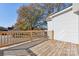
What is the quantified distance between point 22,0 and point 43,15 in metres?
0.71

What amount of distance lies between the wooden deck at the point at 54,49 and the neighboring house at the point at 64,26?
0.12 m

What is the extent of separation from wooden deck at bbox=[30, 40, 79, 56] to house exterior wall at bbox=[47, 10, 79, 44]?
13cm

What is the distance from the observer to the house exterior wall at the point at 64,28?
4.21 meters

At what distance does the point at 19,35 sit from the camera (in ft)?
12.7

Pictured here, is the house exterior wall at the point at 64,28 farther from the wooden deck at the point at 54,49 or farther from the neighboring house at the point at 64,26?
the wooden deck at the point at 54,49

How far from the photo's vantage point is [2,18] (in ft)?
12.1

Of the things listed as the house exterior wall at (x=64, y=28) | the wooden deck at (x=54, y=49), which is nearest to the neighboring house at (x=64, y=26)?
the house exterior wall at (x=64, y=28)

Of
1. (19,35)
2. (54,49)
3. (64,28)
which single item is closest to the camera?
(19,35)

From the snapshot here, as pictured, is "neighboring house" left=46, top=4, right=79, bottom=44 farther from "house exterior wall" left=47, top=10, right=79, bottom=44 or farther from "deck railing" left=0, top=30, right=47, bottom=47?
"deck railing" left=0, top=30, right=47, bottom=47

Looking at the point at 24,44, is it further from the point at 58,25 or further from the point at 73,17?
the point at 73,17

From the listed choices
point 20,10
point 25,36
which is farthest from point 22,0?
point 25,36

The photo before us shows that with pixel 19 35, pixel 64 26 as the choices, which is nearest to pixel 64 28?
pixel 64 26

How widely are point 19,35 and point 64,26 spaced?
1.16 metres

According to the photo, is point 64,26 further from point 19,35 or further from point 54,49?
point 19,35
